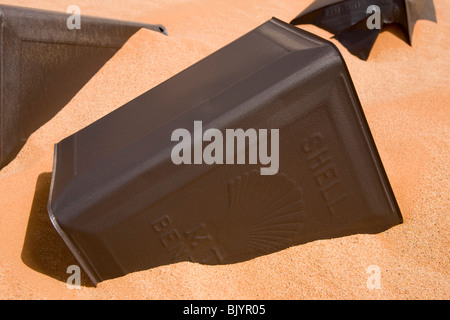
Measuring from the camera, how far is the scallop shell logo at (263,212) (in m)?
1.54

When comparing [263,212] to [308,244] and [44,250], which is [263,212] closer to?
[308,244]

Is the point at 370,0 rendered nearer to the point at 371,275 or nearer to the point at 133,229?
the point at 371,275

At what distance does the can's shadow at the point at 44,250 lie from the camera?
1.63 meters

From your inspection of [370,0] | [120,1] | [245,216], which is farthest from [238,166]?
[120,1]

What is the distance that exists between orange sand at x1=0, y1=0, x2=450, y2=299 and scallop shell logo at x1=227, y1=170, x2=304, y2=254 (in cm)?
6

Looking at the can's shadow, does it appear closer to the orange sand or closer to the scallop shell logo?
the orange sand

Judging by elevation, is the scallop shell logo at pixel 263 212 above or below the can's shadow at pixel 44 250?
below

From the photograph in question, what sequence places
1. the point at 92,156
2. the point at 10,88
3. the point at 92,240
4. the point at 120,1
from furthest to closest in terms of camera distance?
the point at 120,1, the point at 10,88, the point at 92,156, the point at 92,240

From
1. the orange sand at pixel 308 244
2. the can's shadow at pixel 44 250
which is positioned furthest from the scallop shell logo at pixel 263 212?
the can's shadow at pixel 44 250

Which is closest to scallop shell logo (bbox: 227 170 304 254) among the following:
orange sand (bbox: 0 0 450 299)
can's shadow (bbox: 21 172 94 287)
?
orange sand (bbox: 0 0 450 299)

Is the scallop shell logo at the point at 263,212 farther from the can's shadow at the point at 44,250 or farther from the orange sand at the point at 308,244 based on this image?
the can's shadow at the point at 44,250

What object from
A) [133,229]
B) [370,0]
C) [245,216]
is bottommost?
[370,0]

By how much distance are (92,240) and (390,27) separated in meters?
2.86

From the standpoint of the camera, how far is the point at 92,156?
64.8 inches
